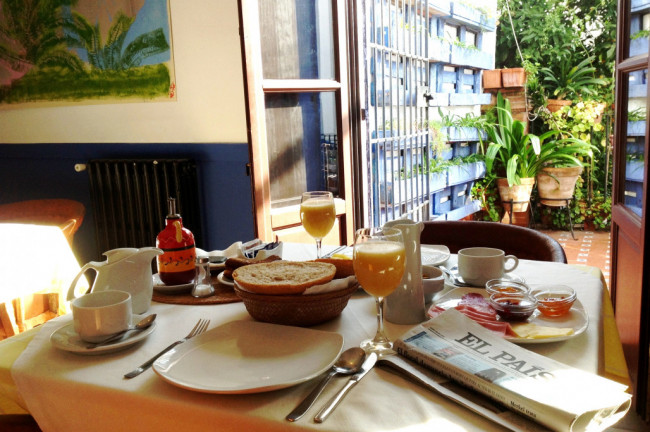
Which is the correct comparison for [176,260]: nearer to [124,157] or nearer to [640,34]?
[640,34]

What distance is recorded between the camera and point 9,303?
2191mm

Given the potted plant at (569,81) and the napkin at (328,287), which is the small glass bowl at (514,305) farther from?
the potted plant at (569,81)

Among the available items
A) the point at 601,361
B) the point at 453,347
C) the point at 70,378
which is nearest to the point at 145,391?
the point at 70,378

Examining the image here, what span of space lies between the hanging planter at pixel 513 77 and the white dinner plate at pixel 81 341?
529 centimetres

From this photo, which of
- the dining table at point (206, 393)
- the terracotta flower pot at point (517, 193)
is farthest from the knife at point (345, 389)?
the terracotta flower pot at point (517, 193)

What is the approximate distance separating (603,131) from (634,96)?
3476mm

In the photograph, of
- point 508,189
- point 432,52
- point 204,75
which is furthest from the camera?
point 508,189

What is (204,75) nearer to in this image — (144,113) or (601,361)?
(144,113)

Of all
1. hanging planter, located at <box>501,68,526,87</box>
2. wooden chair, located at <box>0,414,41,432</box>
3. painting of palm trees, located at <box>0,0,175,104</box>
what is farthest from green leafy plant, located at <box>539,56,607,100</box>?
wooden chair, located at <box>0,414,41,432</box>

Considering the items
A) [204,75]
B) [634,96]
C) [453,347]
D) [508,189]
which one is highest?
[204,75]

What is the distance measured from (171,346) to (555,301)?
65 cm

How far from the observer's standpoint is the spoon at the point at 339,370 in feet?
2.35

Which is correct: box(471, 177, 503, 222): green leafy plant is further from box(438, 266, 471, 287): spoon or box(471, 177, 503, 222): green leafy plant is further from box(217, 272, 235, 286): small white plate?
box(217, 272, 235, 286): small white plate

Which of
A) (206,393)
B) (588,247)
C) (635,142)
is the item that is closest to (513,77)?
(588,247)
